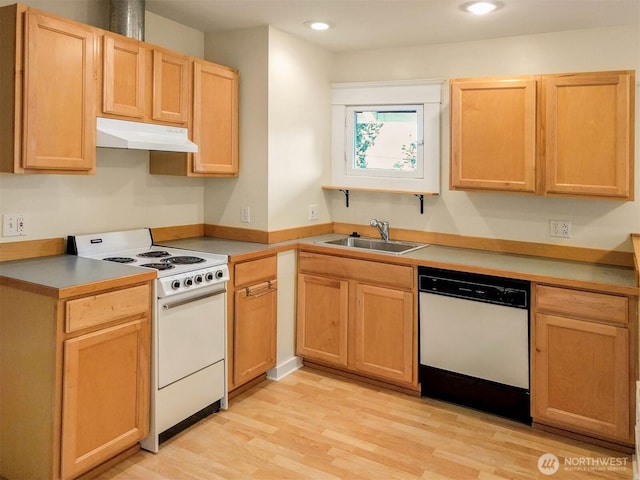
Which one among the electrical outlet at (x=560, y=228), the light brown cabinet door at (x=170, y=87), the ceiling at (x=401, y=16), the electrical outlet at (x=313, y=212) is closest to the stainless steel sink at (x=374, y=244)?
the electrical outlet at (x=313, y=212)

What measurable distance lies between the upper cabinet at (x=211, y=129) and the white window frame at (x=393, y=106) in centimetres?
92

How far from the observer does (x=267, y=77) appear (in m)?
3.56

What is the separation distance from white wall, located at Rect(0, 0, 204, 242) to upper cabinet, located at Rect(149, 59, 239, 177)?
205 mm

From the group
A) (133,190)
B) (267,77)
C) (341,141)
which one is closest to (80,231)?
(133,190)

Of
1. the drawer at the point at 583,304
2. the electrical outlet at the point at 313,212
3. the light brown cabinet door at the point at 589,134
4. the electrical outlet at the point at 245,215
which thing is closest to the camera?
the drawer at the point at 583,304

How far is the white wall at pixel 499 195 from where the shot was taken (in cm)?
321

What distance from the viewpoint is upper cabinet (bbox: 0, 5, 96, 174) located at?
238cm

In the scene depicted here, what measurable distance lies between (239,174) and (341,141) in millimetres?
939

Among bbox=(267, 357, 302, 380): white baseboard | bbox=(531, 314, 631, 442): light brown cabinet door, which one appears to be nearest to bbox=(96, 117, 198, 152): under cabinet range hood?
bbox=(267, 357, 302, 380): white baseboard

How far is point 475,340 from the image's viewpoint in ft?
10.1

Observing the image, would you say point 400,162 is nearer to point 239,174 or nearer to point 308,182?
point 308,182

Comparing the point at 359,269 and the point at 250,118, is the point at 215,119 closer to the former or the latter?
the point at 250,118

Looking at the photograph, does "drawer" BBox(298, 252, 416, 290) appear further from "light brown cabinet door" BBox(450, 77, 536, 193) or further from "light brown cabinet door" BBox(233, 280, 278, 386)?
"light brown cabinet door" BBox(450, 77, 536, 193)

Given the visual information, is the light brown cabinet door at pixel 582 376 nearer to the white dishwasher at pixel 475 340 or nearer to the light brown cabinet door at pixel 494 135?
the white dishwasher at pixel 475 340
